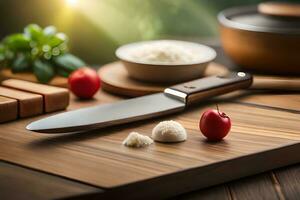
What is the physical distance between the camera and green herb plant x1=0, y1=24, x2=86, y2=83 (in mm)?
1693

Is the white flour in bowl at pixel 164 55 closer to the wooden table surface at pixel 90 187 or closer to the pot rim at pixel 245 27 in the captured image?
the pot rim at pixel 245 27

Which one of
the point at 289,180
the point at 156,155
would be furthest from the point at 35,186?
the point at 289,180

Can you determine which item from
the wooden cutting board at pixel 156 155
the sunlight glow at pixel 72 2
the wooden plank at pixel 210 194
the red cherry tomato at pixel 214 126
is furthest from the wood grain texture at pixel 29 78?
the wooden plank at pixel 210 194

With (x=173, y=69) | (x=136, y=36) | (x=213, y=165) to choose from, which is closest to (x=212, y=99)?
(x=173, y=69)

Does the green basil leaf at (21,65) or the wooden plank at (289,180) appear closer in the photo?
the wooden plank at (289,180)

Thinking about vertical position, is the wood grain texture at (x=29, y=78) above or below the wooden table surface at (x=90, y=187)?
below

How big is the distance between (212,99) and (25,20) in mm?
740

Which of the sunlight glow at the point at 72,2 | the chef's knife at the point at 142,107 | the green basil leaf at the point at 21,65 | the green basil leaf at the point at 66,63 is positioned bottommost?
the green basil leaf at the point at 21,65

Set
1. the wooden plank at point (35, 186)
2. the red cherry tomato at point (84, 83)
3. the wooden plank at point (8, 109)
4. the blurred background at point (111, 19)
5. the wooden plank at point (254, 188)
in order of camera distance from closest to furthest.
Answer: the wooden plank at point (35, 186), the wooden plank at point (254, 188), the wooden plank at point (8, 109), the red cherry tomato at point (84, 83), the blurred background at point (111, 19)

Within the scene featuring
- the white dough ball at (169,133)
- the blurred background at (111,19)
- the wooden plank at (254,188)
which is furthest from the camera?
the blurred background at (111,19)

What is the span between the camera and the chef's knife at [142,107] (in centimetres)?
127

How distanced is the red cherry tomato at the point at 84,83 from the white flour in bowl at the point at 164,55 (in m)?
0.12

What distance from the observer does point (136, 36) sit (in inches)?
84.8

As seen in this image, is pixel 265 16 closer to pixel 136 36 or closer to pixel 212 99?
pixel 212 99
